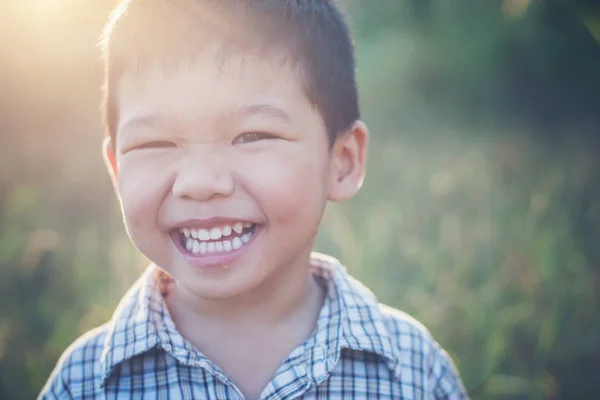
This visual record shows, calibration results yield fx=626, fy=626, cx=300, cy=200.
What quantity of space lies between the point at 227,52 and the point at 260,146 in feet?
0.65

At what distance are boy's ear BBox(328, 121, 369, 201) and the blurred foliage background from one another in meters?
1.10

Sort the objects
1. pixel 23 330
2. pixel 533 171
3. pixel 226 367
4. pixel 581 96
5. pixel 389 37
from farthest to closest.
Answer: pixel 389 37 < pixel 581 96 < pixel 533 171 < pixel 23 330 < pixel 226 367

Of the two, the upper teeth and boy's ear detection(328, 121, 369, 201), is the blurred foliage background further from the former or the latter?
the upper teeth

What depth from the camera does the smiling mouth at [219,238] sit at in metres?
1.30

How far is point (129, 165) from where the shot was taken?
130 cm

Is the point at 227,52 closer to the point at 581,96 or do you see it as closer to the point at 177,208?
the point at 177,208

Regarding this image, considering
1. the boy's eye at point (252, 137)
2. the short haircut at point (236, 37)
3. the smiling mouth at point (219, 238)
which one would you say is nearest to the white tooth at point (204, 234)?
the smiling mouth at point (219, 238)

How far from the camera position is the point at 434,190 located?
3.15 meters

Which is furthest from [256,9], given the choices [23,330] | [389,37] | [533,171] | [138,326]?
[389,37]

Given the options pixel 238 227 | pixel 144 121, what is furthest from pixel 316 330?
pixel 144 121

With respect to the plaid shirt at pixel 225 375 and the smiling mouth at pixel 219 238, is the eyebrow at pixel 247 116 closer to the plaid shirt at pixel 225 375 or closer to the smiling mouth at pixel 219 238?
the smiling mouth at pixel 219 238

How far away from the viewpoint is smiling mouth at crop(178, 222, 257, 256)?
4.27ft

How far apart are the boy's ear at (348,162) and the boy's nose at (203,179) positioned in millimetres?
340

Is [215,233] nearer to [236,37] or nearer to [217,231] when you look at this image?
[217,231]
